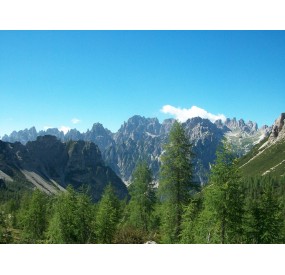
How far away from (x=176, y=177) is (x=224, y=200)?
7.11m

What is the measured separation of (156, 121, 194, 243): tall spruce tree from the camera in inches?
1064

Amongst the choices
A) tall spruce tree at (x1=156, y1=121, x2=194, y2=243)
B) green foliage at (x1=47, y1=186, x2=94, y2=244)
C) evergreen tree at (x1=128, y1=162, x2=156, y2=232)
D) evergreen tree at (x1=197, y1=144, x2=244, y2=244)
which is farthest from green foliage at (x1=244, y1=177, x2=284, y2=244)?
green foliage at (x1=47, y1=186, x2=94, y2=244)

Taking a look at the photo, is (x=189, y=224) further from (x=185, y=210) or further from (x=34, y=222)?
(x=34, y=222)

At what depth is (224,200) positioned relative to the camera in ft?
67.5

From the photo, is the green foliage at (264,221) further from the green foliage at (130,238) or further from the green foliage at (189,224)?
the green foliage at (130,238)

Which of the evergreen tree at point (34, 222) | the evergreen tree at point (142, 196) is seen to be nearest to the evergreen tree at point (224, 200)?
the evergreen tree at point (142, 196)

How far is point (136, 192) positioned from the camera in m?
41.1

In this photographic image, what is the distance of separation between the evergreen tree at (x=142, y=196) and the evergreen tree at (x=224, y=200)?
18.2m

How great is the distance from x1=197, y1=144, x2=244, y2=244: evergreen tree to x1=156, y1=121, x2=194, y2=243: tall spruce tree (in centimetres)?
519

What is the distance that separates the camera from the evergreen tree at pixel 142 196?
39.9m

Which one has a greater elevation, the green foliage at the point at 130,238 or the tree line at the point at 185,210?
the tree line at the point at 185,210
